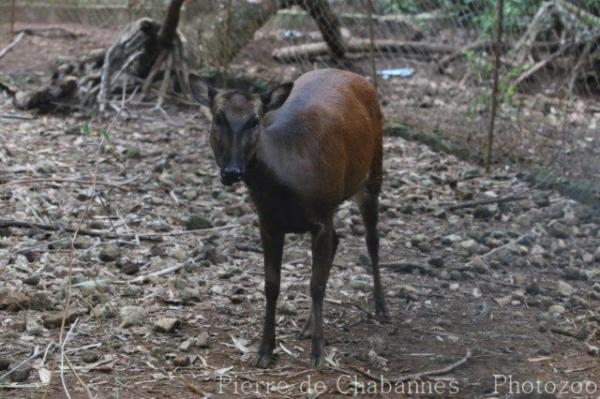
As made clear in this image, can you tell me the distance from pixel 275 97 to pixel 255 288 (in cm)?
167

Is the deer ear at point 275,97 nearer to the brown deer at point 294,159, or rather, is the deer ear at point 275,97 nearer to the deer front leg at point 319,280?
the brown deer at point 294,159

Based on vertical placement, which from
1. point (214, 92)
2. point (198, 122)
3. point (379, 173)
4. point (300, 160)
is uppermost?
point (214, 92)

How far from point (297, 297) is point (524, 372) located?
65.3 inches

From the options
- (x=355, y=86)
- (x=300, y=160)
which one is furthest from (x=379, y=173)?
(x=300, y=160)

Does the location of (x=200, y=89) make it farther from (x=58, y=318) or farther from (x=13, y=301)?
(x=13, y=301)

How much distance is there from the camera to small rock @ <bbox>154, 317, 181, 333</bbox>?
5.37 meters

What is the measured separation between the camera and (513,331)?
5641mm

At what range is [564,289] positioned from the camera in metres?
6.31

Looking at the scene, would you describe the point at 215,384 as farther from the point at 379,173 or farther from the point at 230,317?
the point at 379,173

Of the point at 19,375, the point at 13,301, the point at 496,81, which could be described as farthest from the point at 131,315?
the point at 496,81

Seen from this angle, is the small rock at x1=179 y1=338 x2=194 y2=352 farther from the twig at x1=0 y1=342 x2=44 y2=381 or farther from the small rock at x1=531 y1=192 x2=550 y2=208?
the small rock at x1=531 y1=192 x2=550 y2=208

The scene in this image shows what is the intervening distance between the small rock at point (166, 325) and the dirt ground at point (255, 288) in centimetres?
1

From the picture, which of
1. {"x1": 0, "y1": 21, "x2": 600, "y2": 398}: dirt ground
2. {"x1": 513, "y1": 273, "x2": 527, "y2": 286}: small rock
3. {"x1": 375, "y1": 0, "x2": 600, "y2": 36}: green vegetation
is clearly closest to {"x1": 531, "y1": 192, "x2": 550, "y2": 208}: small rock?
{"x1": 0, "y1": 21, "x2": 600, "y2": 398}: dirt ground

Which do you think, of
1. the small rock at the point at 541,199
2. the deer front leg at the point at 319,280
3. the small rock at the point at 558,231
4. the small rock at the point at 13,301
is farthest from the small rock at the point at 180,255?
the small rock at the point at 541,199
